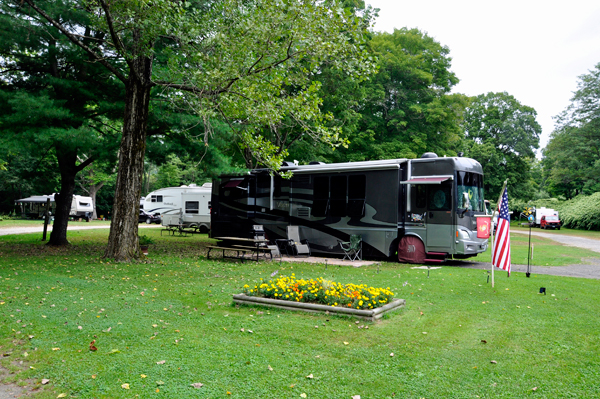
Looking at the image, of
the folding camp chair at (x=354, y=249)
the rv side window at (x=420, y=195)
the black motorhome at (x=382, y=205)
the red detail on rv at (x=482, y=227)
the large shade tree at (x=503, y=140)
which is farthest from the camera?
the large shade tree at (x=503, y=140)

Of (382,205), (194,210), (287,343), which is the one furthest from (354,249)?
(194,210)

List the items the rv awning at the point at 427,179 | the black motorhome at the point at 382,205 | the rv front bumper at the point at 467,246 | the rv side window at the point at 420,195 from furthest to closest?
the rv side window at the point at 420,195, the black motorhome at the point at 382,205, the rv awning at the point at 427,179, the rv front bumper at the point at 467,246

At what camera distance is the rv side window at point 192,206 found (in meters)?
29.5

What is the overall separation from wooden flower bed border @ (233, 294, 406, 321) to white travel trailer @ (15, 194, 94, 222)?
138ft

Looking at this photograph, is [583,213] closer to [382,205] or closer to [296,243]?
[382,205]

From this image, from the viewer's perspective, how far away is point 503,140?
5212 centimetres

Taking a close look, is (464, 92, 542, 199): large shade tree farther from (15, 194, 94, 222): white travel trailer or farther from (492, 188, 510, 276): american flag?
(492, 188, 510, 276): american flag

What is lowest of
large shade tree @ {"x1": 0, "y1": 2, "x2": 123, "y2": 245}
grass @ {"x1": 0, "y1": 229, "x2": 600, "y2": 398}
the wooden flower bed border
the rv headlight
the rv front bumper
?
grass @ {"x1": 0, "y1": 229, "x2": 600, "y2": 398}

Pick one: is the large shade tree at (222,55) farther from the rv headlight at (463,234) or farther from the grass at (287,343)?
the rv headlight at (463,234)

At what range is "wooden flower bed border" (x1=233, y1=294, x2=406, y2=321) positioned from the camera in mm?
6305

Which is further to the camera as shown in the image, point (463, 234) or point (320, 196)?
point (320, 196)

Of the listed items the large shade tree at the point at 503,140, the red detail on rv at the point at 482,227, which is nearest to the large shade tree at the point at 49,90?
the red detail on rv at the point at 482,227

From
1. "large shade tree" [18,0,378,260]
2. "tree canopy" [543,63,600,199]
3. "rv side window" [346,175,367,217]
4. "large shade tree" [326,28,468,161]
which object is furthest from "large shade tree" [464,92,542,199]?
"large shade tree" [18,0,378,260]

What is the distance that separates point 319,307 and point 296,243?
867cm
